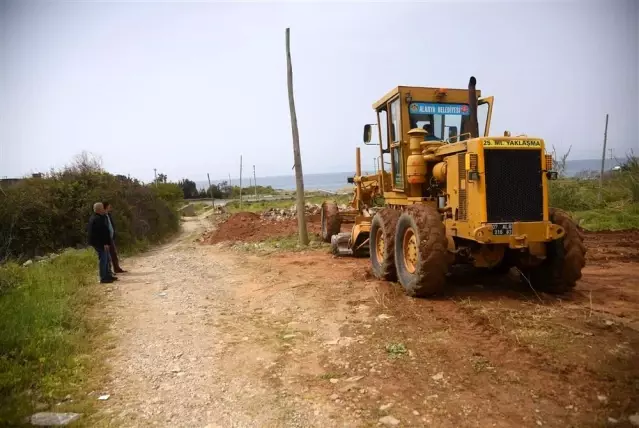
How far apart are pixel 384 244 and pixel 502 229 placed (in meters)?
2.07

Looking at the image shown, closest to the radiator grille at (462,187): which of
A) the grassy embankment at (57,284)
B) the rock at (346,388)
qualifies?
the rock at (346,388)

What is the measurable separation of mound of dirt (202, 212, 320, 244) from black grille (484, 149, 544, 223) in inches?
368

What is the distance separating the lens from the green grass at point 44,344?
3.86 m

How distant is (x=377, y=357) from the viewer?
438cm

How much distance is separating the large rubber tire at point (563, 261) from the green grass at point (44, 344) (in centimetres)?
538

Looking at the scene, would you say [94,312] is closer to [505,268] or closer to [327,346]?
[327,346]

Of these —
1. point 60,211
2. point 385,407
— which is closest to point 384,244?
point 385,407

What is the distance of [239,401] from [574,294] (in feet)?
15.0

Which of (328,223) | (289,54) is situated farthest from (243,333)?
(289,54)

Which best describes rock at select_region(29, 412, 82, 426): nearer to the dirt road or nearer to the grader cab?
the dirt road

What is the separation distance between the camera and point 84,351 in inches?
199

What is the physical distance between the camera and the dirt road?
3428 millimetres

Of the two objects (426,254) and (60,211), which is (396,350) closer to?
(426,254)

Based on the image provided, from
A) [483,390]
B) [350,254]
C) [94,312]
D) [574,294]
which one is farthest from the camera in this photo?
[350,254]
